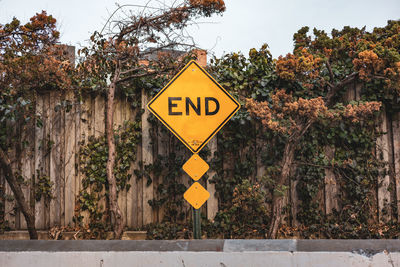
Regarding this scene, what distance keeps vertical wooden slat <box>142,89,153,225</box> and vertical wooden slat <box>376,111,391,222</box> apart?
12.9ft

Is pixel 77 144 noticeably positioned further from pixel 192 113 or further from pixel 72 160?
pixel 192 113

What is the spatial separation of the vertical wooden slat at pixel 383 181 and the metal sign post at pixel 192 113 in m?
3.06

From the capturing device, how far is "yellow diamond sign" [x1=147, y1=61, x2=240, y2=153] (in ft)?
13.8

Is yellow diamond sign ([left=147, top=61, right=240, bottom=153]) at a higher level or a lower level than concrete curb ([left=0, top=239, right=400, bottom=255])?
higher

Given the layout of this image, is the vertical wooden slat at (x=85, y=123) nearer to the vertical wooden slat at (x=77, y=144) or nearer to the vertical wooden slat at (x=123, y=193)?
the vertical wooden slat at (x=77, y=144)

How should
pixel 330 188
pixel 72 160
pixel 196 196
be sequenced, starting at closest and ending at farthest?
pixel 196 196
pixel 330 188
pixel 72 160

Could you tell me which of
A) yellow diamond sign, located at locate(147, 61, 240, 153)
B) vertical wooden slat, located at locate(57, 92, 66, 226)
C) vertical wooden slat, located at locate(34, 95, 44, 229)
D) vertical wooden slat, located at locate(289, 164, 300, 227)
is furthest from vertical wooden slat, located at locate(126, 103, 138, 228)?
vertical wooden slat, located at locate(289, 164, 300, 227)

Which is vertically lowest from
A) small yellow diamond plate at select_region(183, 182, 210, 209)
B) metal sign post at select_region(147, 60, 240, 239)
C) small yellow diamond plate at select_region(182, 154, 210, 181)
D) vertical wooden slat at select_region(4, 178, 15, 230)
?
vertical wooden slat at select_region(4, 178, 15, 230)

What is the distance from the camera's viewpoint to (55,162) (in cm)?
567

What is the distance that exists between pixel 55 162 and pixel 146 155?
1616 mm

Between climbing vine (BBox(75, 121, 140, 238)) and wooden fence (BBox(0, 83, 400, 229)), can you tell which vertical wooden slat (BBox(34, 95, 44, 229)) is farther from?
climbing vine (BBox(75, 121, 140, 238))

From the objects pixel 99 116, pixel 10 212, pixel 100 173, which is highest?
pixel 99 116

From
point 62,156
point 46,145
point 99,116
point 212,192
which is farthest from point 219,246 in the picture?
point 46,145

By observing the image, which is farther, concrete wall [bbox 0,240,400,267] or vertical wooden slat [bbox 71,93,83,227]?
vertical wooden slat [bbox 71,93,83,227]
